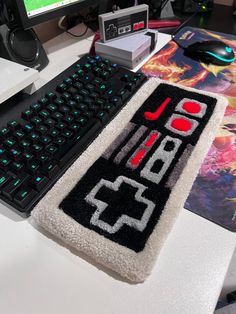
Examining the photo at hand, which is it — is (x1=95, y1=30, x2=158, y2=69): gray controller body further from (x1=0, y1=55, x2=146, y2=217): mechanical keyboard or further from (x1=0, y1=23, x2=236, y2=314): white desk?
(x1=0, y1=23, x2=236, y2=314): white desk

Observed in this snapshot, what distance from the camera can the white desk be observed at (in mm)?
290

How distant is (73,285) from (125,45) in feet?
1.68

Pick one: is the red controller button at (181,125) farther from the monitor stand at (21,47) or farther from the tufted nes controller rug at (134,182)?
the monitor stand at (21,47)

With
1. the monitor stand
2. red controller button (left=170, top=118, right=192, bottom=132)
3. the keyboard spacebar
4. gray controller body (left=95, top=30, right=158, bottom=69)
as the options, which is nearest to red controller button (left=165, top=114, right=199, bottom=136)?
red controller button (left=170, top=118, right=192, bottom=132)

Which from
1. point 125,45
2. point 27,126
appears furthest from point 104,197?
point 125,45

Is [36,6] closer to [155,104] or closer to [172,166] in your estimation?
[155,104]

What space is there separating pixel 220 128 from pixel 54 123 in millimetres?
281

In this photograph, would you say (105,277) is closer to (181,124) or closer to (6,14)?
(181,124)

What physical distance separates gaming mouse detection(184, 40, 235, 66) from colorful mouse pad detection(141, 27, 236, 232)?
16 mm

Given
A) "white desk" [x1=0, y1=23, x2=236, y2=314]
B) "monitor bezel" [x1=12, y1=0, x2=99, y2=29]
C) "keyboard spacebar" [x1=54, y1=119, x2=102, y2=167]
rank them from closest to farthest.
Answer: "white desk" [x1=0, y1=23, x2=236, y2=314]
"keyboard spacebar" [x1=54, y1=119, x2=102, y2=167]
"monitor bezel" [x1=12, y1=0, x2=99, y2=29]

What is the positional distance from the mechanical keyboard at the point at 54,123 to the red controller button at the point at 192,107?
3.9 inches

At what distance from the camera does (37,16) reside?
1.84 ft

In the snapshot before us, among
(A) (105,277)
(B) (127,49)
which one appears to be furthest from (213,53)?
(A) (105,277)

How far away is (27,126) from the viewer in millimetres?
428
